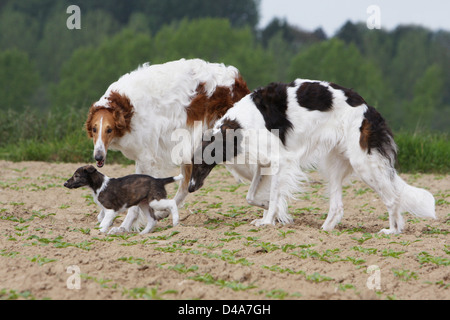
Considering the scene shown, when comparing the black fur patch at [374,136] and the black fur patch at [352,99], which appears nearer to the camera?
the black fur patch at [374,136]

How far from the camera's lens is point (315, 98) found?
7.69 meters

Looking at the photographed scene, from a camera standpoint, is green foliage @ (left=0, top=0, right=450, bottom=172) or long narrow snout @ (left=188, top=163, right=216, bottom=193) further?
green foliage @ (left=0, top=0, right=450, bottom=172)

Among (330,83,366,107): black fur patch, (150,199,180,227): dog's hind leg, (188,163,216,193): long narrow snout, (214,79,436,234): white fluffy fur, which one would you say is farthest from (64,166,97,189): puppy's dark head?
(330,83,366,107): black fur patch

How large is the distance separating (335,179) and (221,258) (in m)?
2.44

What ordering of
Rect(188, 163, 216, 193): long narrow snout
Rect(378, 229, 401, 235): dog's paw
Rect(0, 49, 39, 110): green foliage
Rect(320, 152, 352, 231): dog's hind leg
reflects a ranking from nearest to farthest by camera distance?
Rect(378, 229, 401, 235): dog's paw, Rect(188, 163, 216, 193): long narrow snout, Rect(320, 152, 352, 231): dog's hind leg, Rect(0, 49, 39, 110): green foliage

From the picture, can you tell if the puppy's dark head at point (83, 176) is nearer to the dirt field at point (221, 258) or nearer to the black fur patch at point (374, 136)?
the dirt field at point (221, 258)

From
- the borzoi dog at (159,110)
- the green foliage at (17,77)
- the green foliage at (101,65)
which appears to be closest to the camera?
the borzoi dog at (159,110)

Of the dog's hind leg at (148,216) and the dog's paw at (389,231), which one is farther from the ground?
the dog's hind leg at (148,216)

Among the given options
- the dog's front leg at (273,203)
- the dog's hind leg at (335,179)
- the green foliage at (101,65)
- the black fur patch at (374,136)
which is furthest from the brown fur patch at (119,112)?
the green foliage at (101,65)

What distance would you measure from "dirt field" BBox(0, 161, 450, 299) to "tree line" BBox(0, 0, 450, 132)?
32.1 m

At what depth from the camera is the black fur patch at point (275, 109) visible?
7.69 meters

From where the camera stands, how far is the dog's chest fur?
25.3 feet

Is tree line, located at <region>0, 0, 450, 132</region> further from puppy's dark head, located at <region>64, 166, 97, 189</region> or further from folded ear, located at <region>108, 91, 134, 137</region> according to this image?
puppy's dark head, located at <region>64, 166, 97, 189</region>

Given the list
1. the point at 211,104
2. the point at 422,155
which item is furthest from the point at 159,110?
the point at 422,155
